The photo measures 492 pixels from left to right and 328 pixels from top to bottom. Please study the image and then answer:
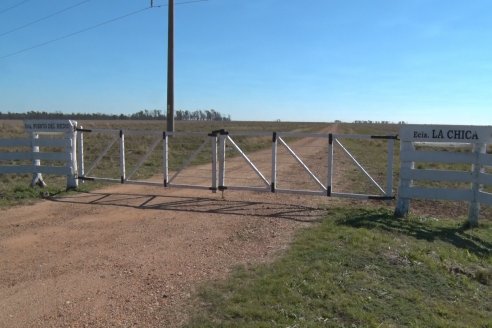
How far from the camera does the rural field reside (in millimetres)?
4652

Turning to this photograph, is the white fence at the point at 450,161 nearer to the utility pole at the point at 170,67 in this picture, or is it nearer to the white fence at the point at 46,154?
the white fence at the point at 46,154

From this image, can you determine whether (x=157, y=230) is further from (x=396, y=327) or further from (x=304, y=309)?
(x=396, y=327)

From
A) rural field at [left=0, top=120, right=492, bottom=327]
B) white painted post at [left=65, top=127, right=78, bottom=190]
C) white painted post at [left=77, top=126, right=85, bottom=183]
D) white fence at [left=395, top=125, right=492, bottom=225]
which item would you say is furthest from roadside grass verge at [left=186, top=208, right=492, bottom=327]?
white painted post at [left=77, top=126, right=85, bottom=183]

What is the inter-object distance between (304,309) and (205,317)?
3.14ft

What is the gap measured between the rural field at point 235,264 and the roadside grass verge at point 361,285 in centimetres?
2

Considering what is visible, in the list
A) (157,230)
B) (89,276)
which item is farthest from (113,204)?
(89,276)

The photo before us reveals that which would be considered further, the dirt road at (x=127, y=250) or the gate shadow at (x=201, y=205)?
the gate shadow at (x=201, y=205)

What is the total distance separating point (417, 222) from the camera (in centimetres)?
887

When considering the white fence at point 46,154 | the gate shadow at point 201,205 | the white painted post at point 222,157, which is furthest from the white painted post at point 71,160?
the white painted post at point 222,157

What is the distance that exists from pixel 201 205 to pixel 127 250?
11.8 feet

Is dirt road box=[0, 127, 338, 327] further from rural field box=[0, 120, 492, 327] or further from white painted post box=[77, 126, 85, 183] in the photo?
white painted post box=[77, 126, 85, 183]

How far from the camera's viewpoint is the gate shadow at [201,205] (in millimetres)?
9438

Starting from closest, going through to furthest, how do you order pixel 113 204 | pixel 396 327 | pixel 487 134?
pixel 396 327 < pixel 487 134 < pixel 113 204

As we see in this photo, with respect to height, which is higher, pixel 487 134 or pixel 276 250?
pixel 487 134
